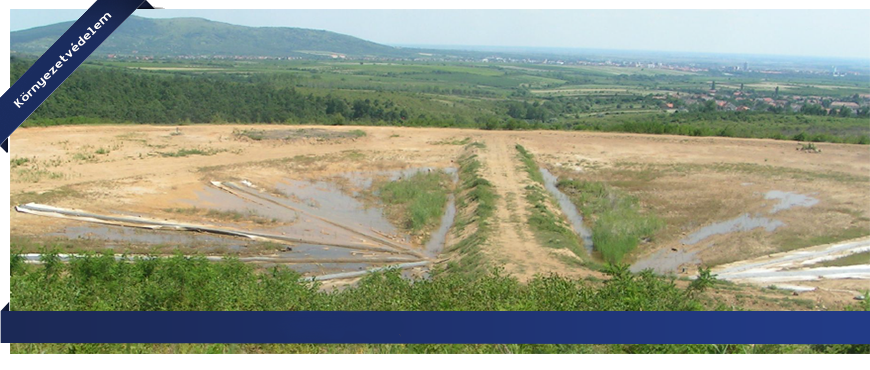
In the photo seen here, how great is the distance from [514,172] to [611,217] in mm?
3158

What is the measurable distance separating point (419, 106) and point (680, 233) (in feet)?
66.6

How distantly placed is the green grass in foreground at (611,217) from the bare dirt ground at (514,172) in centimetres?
23

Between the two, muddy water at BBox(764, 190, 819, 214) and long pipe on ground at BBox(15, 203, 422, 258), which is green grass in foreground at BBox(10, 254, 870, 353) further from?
muddy water at BBox(764, 190, 819, 214)

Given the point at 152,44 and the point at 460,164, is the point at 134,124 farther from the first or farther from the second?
the point at 152,44

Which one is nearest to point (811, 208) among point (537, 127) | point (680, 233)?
point (680, 233)

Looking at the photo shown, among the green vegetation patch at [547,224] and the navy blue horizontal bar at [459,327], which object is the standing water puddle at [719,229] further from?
the navy blue horizontal bar at [459,327]

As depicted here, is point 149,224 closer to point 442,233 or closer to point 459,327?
point 442,233

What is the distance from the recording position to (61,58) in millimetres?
2086

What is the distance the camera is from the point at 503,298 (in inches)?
153

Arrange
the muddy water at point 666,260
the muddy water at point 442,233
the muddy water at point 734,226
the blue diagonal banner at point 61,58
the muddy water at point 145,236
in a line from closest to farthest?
the blue diagonal banner at point 61,58
the muddy water at point 666,260
the muddy water at point 145,236
the muddy water at point 442,233
the muddy water at point 734,226

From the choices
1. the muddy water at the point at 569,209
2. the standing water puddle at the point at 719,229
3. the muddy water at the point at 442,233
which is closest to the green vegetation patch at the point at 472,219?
the muddy water at the point at 442,233

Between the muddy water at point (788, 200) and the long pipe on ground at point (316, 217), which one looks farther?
the muddy water at point (788, 200)

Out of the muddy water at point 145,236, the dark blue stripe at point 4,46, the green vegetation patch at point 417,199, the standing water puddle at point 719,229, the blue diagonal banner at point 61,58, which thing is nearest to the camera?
the blue diagonal banner at point 61,58

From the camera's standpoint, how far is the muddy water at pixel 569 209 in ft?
30.1
